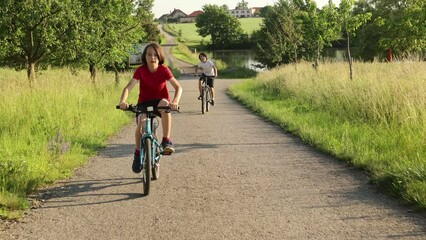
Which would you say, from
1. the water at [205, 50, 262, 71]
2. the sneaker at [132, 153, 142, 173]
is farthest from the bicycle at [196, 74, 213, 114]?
the water at [205, 50, 262, 71]

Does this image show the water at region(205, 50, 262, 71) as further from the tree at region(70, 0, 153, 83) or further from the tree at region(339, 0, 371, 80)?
the tree at region(339, 0, 371, 80)

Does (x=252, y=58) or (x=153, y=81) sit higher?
(x=252, y=58)

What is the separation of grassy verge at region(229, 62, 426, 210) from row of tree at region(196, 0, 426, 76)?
242 cm

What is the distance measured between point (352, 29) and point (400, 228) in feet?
38.1

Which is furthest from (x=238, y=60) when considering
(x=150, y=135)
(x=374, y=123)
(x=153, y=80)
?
(x=150, y=135)

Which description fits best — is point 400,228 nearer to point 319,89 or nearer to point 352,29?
point 319,89

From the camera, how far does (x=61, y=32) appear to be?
12836 millimetres

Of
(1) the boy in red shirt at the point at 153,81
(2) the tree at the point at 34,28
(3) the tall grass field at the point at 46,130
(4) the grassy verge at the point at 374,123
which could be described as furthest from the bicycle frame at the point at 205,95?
(1) the boy in red shirt at the point at 153,81

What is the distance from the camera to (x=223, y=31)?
98.4 meters

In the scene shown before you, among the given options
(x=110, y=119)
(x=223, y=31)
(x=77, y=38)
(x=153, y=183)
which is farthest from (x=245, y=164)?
(x=223, y=31)

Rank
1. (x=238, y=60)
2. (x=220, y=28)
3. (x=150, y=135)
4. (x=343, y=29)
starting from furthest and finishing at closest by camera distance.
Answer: (x=220, y=28) → (x=238, y=60) → (x=343, y=29) → (x=150, y=135)

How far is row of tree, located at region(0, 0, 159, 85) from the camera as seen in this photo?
11.7 meters

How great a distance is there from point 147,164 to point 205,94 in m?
8.18

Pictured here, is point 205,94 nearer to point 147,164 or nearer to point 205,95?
point 205,95
